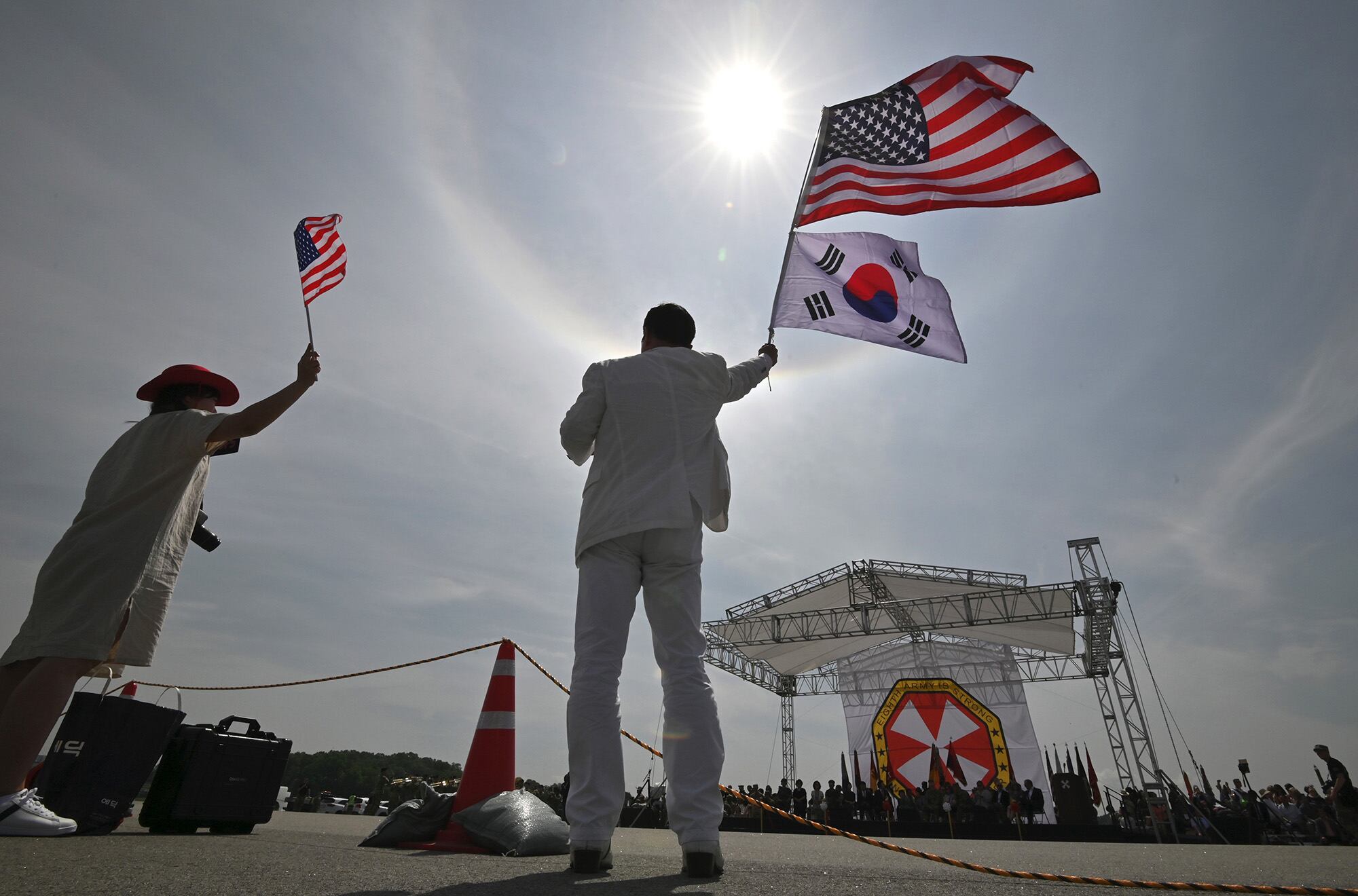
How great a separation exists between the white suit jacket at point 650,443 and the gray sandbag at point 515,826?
1118 mm

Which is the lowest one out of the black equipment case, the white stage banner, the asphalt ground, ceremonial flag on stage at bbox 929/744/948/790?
the asphalt ground

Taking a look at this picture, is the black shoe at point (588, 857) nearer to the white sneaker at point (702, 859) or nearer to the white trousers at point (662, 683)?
the white trousers at point (662, 683)

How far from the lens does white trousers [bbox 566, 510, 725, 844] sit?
1.97 metres

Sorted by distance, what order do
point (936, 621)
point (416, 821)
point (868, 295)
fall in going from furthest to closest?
1. point (936, 621)
2. point (868, 295)
3. point (416, 821)

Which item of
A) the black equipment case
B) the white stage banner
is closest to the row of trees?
the white stage banner

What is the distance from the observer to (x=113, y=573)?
212cm

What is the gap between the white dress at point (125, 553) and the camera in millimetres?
2033

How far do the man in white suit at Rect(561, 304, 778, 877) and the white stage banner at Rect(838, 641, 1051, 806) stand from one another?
17713mm

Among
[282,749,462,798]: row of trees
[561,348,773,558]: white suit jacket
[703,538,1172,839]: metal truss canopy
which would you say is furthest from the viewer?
[282,749,462,798]: row of trees

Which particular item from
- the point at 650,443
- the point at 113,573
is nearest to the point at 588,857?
the point at 650,443

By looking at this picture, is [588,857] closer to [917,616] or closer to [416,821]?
[416,821]

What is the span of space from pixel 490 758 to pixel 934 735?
57.1 feet

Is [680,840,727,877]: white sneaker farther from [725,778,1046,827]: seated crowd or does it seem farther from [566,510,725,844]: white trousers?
[725,778,1046,827]: seated crowd

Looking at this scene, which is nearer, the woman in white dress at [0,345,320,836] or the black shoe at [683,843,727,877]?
the black shoe at [683,843,727,877]
